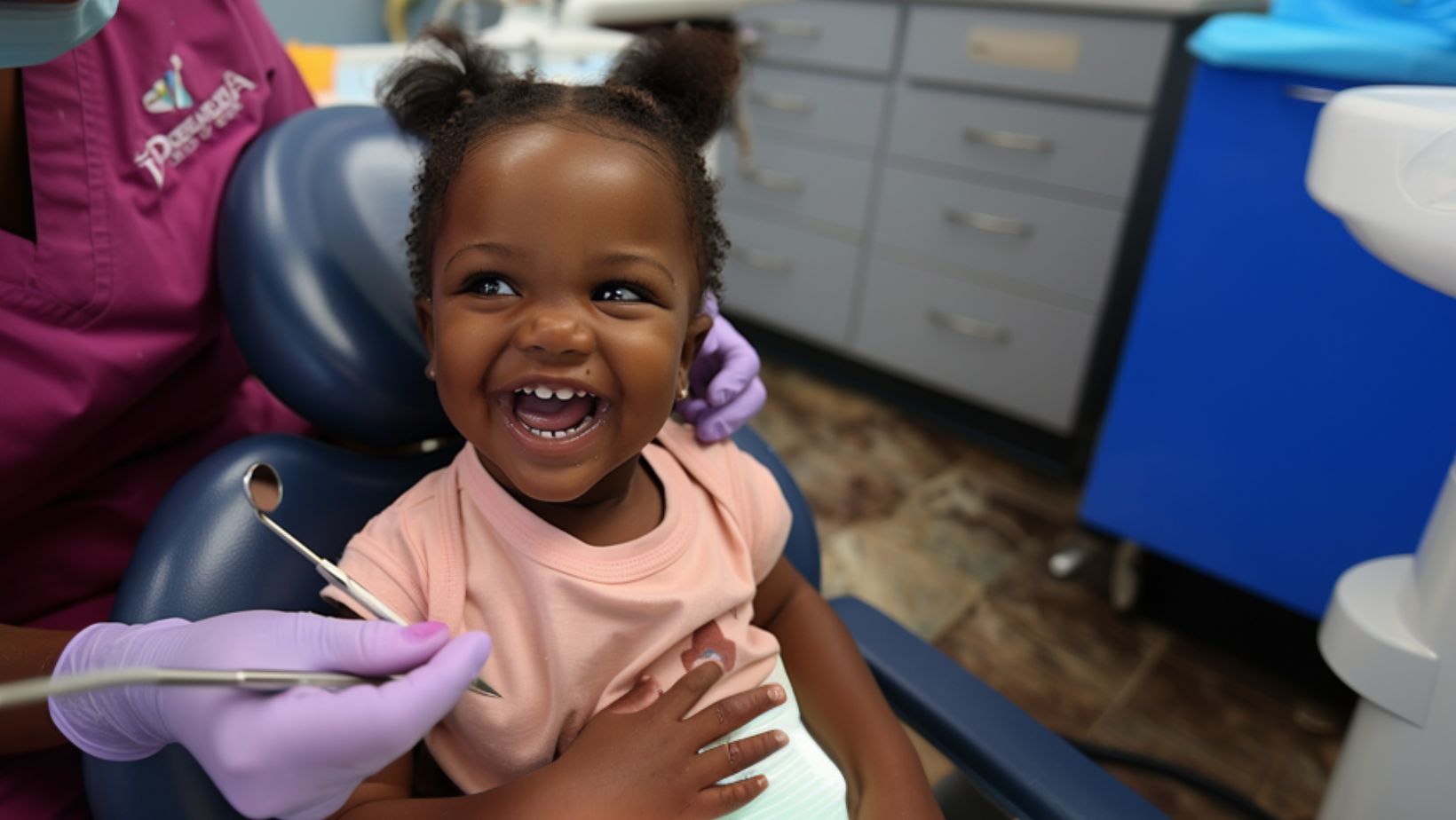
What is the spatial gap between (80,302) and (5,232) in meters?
0.06

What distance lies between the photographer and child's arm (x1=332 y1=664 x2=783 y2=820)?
1.79 ft

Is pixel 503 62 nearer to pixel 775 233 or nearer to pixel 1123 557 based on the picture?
pixel 1123 557

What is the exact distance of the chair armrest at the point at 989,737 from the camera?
613 millimetres

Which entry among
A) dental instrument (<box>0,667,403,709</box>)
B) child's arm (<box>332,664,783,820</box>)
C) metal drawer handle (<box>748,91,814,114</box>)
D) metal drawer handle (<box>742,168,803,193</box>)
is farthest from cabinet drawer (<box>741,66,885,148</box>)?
dental instrument (<box>0,667,403,709</box>)

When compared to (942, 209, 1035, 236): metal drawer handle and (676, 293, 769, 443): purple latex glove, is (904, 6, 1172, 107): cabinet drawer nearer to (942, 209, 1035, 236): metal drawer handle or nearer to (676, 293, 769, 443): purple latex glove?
(942, 209, 1035, 236): metal drawer handle

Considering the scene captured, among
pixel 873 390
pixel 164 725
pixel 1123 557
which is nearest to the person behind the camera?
pixel 164 725

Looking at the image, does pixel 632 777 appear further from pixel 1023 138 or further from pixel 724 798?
pixel 1023 138

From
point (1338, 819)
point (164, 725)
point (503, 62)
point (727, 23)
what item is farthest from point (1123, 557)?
point (164, 725)

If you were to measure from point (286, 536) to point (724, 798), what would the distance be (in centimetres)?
29

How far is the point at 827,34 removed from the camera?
210 cm

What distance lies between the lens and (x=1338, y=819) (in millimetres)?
740

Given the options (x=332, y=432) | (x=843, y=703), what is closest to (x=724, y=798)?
(x=843, y=703)

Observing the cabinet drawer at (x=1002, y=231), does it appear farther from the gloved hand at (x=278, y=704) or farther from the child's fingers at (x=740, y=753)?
the gloved hand at (x=278, y=704)

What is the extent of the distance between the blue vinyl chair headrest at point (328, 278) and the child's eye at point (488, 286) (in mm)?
133
